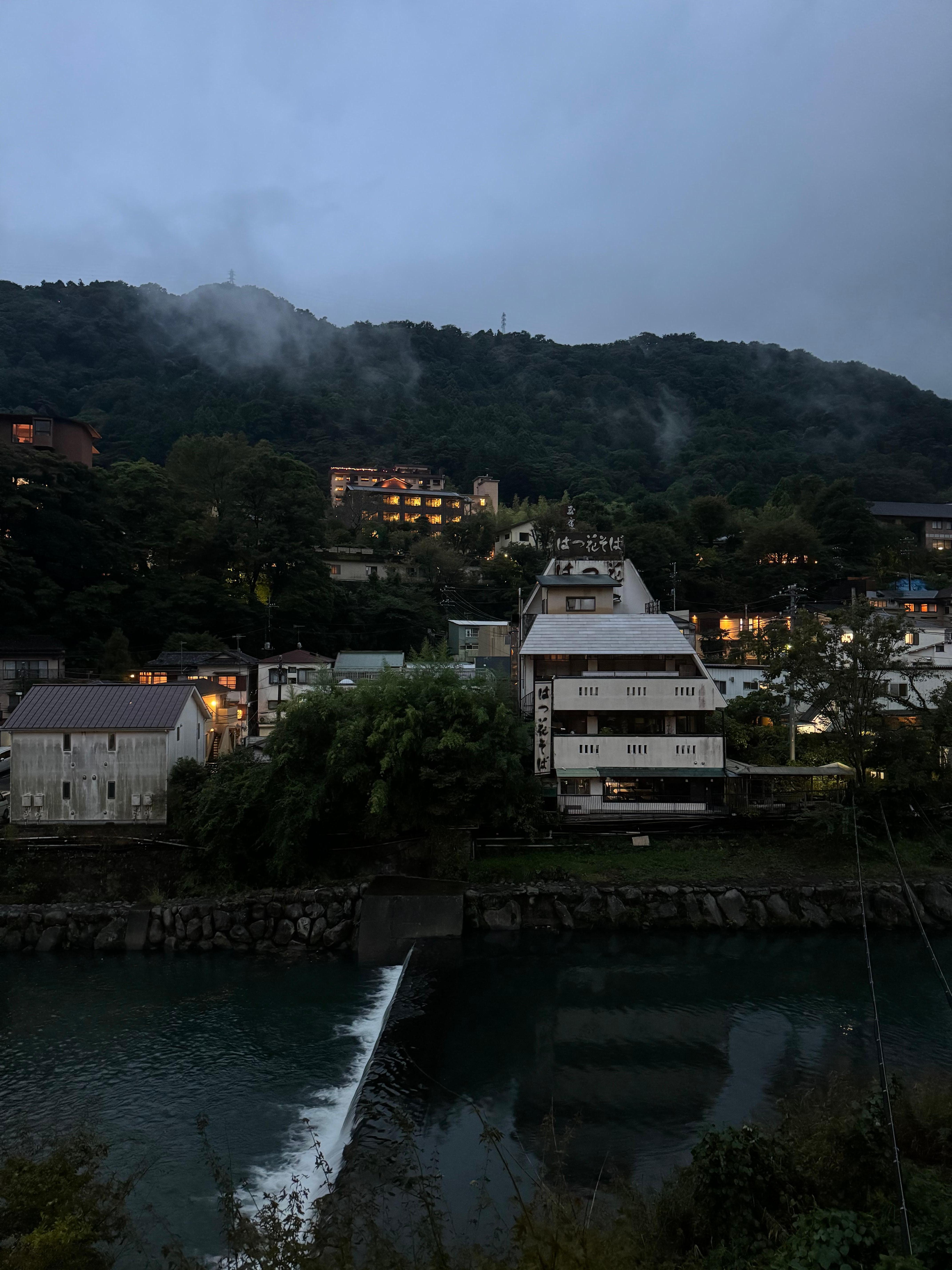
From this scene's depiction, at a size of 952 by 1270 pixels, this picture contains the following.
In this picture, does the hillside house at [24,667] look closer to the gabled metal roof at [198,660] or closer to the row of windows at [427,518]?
the gabled metal roof at [198,660]

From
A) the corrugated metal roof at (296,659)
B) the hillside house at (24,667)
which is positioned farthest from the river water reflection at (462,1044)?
the hillside house at (24,667)

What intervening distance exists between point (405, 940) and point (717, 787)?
963 centimetres

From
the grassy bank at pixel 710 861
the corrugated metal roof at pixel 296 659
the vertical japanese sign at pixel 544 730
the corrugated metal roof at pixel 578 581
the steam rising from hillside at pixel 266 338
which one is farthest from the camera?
the steam rising from hillside at pixel 266 338

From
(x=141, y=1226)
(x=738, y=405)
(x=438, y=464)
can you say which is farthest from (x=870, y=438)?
(x=141, y=1226)

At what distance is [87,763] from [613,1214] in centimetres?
1630

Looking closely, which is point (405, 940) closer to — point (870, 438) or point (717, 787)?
point (717, 787)

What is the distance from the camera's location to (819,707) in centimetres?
Result: 1972

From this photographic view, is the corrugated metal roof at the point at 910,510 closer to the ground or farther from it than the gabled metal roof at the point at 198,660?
farther from it

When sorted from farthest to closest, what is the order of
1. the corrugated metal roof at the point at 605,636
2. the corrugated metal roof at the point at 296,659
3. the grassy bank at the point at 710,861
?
1. the corrugated metal roof at the point at 296,659
2. the corrugated metal roof at the point at 605,636
3. the grassy bank at the point at 710,861

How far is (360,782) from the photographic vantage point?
1811cm

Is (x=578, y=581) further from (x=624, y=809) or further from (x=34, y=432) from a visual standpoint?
(x=34, y=432)

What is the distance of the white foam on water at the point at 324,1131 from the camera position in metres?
8.80

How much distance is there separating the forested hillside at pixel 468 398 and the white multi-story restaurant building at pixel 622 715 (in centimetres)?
4480

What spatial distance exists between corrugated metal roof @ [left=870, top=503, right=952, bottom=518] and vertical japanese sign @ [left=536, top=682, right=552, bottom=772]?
4321cm
